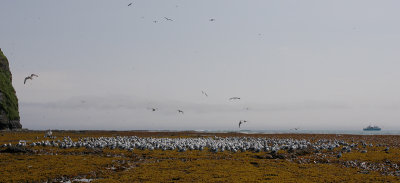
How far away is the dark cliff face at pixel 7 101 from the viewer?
248 feet

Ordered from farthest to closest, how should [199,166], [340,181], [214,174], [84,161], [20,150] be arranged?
[20,150]
[84,161]
[199,166]
[214,174]
[340,181]

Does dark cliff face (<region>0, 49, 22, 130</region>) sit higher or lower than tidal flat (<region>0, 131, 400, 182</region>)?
higher

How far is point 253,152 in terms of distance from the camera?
34.5 metres

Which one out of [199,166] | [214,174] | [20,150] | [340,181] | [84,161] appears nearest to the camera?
[340,181]

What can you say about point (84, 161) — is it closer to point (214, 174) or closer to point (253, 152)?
point (214, 174)

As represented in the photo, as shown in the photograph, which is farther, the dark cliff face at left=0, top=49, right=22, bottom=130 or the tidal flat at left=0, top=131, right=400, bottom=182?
the dark cliff face at left=0, top=49, right=22, bottom=130

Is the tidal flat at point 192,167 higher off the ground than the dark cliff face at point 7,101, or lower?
lower

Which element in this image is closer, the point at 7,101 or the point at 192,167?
the point at 192,167

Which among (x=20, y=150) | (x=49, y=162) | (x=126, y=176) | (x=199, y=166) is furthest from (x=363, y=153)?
(x=20, y=150)

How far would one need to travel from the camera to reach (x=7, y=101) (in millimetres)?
77500

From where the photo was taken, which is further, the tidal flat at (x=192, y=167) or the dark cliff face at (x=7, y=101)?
the dark cliff face at (x=7, y=101)

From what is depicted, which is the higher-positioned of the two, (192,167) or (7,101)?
(7,101)

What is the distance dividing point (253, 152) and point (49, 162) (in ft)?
61.5

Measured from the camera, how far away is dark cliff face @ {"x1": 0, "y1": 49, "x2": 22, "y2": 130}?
2975 inches
